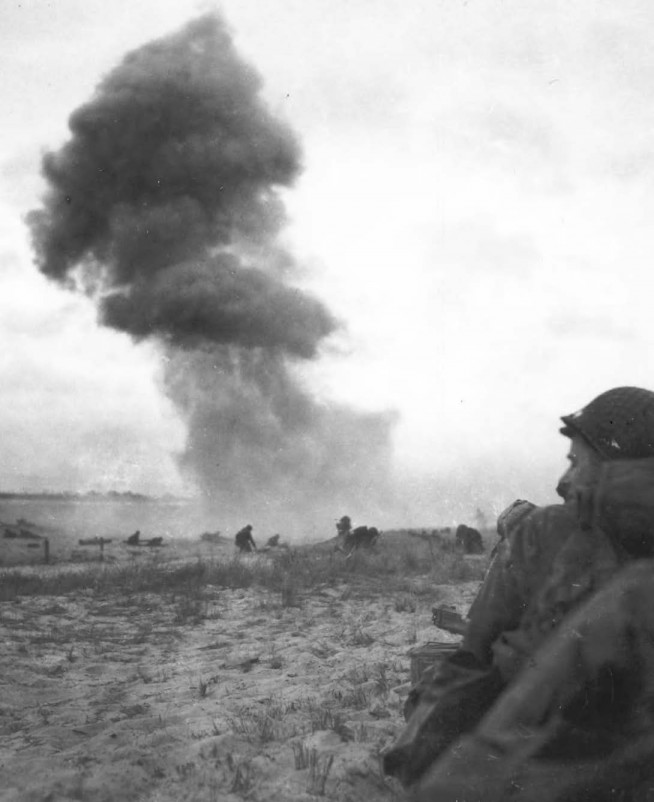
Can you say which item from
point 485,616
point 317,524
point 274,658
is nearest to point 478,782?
point 485,616

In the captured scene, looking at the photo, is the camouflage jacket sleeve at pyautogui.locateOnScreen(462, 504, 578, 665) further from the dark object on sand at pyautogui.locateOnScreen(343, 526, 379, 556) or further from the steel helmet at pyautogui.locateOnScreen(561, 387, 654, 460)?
the dark object on sand at pyautogui.locateOnScreen(343, 526, 379, 556)

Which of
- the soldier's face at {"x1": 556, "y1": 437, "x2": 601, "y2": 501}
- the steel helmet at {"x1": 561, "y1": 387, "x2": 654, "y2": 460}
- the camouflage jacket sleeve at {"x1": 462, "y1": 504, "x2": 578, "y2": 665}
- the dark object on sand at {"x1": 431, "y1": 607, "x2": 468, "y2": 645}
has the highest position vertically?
the steel helmet at {"x1": 561, "y1": 387, "x2": 654, "y2": 460}

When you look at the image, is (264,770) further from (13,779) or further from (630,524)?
(630,524)

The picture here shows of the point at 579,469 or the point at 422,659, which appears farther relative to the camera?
the point at 422,659

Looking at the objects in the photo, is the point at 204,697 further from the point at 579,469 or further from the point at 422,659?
the point at 579,469

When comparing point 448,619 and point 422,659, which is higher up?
point 448,619

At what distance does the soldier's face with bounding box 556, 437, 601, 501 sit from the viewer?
6.04 feet

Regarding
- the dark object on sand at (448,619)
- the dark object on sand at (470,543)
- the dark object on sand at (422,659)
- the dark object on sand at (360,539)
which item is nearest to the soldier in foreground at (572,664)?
the dark object on sand at (422,659)

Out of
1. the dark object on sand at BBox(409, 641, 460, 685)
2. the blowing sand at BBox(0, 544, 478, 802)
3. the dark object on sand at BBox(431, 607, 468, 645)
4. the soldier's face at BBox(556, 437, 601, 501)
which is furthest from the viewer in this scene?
the dark object on sand at BBox(431, 607, 468, 645)

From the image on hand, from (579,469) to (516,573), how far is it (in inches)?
14.6

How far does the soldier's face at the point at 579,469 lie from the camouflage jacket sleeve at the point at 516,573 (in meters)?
0.08

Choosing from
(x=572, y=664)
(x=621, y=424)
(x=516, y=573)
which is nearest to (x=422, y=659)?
(x=516, y=573)

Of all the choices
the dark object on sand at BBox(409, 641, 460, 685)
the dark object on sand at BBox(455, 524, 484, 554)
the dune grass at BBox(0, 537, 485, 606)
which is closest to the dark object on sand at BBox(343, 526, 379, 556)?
the dune grass at BBox(0, 537, 485, 606)

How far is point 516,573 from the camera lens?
1986mm
